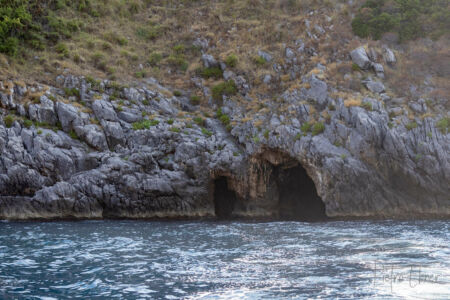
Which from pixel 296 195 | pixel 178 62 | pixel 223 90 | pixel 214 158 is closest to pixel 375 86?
pixel 296 195

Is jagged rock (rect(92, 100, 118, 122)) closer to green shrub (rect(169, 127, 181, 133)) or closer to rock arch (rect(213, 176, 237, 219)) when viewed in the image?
green shrub (rect(169, 127, 181, 133))

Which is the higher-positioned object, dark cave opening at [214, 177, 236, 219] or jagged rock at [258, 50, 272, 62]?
jagged rock at [258, 50, 272, 62]

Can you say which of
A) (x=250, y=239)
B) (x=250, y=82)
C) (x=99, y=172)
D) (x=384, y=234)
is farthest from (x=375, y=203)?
(x=99, y=172)

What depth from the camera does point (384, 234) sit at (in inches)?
722

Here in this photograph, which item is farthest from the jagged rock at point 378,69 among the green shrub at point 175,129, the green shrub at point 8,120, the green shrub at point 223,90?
the green shrub at point 8,120

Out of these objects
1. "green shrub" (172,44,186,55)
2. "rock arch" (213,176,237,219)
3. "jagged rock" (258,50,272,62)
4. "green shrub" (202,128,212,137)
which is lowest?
"rock arch" (213,176,237,219)

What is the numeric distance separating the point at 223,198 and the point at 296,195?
6.00 metres

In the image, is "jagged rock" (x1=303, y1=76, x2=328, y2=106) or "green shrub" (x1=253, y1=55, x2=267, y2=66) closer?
"jagged rock" (x1=303, y1=76, x2=328, y2=106)

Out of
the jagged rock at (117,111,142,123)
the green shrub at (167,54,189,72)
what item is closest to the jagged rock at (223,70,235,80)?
the green shrub at (167,54,189,72)

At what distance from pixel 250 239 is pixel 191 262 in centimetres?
529

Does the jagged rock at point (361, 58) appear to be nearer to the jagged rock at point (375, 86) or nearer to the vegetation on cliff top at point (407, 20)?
the jagged rock at point (375, 86)

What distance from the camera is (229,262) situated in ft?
43.7

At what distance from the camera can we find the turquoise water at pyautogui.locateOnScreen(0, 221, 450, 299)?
9.78 meters

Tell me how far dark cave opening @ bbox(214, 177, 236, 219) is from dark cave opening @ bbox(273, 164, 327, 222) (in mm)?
3573
